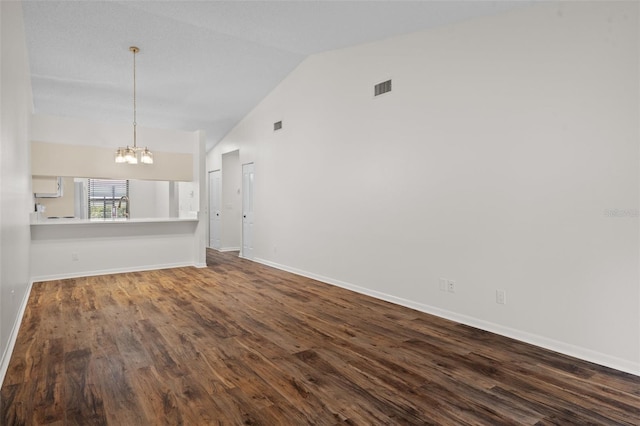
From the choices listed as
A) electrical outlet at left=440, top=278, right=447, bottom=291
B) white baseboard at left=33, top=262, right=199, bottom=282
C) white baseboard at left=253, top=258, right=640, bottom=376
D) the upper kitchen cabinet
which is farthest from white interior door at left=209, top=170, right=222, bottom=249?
electrical outlet at left=440, top=278, right=447, bottom=291

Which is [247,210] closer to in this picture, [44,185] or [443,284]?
[44,185]

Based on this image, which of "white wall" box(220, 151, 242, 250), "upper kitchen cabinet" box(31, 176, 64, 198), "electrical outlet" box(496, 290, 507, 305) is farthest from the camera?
"white wall" box(220, 151, 242, 250)

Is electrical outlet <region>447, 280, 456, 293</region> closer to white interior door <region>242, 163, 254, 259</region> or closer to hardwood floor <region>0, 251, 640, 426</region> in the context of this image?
hardwood floor <region>0, 251, 640, 426</region>

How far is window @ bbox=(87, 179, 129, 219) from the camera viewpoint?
1111cm

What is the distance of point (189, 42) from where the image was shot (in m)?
5.15

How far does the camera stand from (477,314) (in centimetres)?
377

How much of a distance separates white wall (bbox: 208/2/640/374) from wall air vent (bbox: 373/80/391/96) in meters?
0.08

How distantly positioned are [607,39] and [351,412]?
11.1ft

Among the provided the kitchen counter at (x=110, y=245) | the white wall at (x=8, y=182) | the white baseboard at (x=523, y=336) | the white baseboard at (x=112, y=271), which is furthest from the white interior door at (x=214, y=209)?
the white wall at (x=8, y=182)

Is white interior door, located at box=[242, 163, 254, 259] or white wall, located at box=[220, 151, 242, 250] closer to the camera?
white interior door, located at box=[242, 163, 254, 259]

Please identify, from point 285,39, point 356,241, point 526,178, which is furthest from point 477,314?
point 285,39

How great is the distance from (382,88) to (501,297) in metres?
2.96

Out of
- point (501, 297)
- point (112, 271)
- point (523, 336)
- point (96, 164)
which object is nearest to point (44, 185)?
point (96, 164)

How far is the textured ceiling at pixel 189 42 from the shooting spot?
4.11 m
